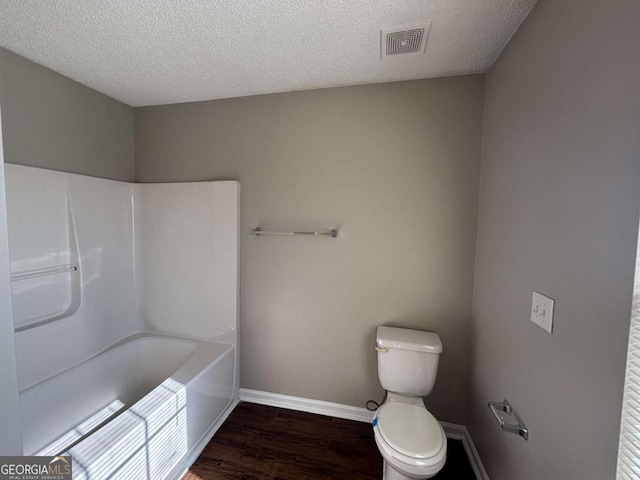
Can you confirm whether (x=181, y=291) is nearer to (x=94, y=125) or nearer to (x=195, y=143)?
(x=195, y=143)

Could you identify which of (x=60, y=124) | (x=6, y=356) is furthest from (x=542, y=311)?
(x=60, y=124)

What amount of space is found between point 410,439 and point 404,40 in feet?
6.73

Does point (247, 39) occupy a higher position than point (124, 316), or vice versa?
point (247, 39)

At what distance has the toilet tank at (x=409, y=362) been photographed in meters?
1.65

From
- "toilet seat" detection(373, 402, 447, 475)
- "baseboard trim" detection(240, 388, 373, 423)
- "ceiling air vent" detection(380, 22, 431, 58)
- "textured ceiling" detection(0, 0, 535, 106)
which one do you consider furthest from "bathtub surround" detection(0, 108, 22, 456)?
"baseboard trim" detection(240, 388, 373, 423)

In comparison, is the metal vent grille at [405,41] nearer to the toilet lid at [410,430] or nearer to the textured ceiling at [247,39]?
the textured ceiling at [247,39]

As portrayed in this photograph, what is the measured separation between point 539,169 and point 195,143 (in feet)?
7.45

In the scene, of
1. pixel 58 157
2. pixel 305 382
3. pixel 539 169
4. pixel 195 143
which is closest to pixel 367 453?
pixel 305 382

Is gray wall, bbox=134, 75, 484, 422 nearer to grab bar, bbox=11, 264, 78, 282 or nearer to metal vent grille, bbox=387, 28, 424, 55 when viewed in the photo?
metal vent grille, bbox=387, 28, 424, 55

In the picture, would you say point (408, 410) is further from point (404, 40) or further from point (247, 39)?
point (247, 39)

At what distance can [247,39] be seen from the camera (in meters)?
1.42

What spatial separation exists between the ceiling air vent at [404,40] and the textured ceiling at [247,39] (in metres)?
0.04

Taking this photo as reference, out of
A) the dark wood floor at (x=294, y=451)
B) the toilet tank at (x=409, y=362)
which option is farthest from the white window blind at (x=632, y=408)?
the dark wood floor at (x=294, y=451)

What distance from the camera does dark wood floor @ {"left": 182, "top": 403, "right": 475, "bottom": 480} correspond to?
62.8 inches
